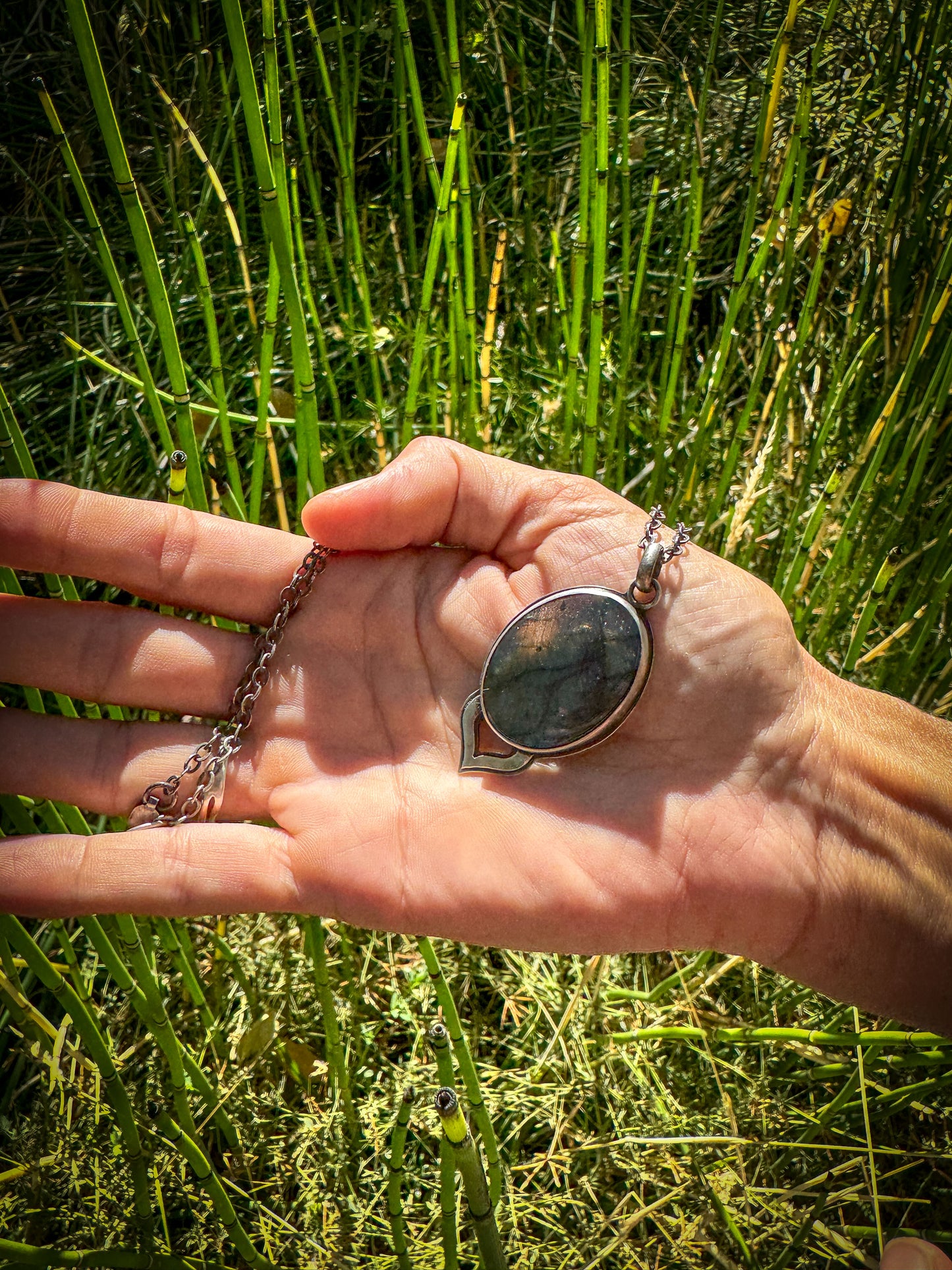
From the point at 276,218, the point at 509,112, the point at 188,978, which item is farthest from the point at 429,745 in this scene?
the point at 509,112

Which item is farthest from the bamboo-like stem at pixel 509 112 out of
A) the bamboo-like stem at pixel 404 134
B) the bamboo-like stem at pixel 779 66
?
the bamboo-like stem at pixel 779 66

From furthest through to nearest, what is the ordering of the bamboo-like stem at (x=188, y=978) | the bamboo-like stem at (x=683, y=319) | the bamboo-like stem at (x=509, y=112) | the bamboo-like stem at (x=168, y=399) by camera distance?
the bamboo-like stem at (x=509, y=112) < the bamboo-like stem at (x=168, y=399) < the bamboo-like stem at (x=683, y=319) < the bamboo-like stem at (x=188, y=978)

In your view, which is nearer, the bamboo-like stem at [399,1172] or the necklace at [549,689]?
the bamboo-like stem at [399,1172]

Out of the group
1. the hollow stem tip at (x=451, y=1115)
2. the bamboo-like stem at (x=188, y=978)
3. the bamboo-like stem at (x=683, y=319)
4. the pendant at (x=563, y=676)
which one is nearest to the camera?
the hollow stem tip at (x=451, y=1115)

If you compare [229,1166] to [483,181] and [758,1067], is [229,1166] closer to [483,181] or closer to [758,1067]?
[758,1067]

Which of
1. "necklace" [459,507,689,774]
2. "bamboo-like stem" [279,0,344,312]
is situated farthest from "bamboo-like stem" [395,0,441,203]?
"necklace" [459,507,689,774]

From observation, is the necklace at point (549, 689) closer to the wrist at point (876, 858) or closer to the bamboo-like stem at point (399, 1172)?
the wrist at point (876, 858)

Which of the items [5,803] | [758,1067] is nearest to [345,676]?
[5,803]
